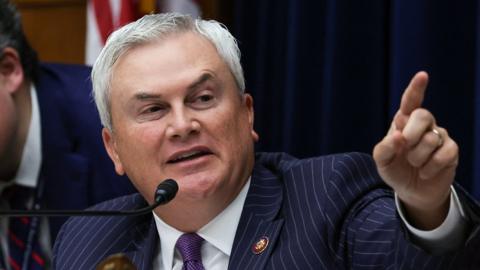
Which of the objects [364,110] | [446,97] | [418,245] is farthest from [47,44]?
[418,245]

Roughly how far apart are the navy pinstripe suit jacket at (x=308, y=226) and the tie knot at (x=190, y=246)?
3.4 inches

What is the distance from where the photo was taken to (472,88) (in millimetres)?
2670

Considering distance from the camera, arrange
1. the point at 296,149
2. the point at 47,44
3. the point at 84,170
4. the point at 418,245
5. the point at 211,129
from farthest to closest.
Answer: the point at 47,44 → the point at 296,149 → the point at 84,170 → the point at 211,129 → the point at 418,245

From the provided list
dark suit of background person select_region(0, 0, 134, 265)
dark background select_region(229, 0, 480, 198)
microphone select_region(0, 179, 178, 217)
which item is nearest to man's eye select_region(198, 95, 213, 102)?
microphone select_region(0, 179, 178, 217)

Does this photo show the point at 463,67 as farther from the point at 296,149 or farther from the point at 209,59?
the point at 209,59

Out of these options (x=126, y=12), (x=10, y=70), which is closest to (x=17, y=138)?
(x=10, y=70)

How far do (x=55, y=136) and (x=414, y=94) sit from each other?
5.65 ft

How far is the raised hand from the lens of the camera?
4.51 feet

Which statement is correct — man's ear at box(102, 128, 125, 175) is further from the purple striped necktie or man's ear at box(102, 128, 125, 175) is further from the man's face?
the purple striped necktie

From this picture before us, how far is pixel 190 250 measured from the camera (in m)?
1.92

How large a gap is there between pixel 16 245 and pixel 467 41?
1445 millimetres

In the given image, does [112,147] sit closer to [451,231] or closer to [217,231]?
[217,231]

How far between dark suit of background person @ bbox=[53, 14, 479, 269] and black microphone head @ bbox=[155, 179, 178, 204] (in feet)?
→ 0.69

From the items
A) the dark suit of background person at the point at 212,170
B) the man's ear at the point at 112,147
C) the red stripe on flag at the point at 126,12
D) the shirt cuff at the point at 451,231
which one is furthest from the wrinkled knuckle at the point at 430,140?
the red stripe on flag at the point at 126,12
